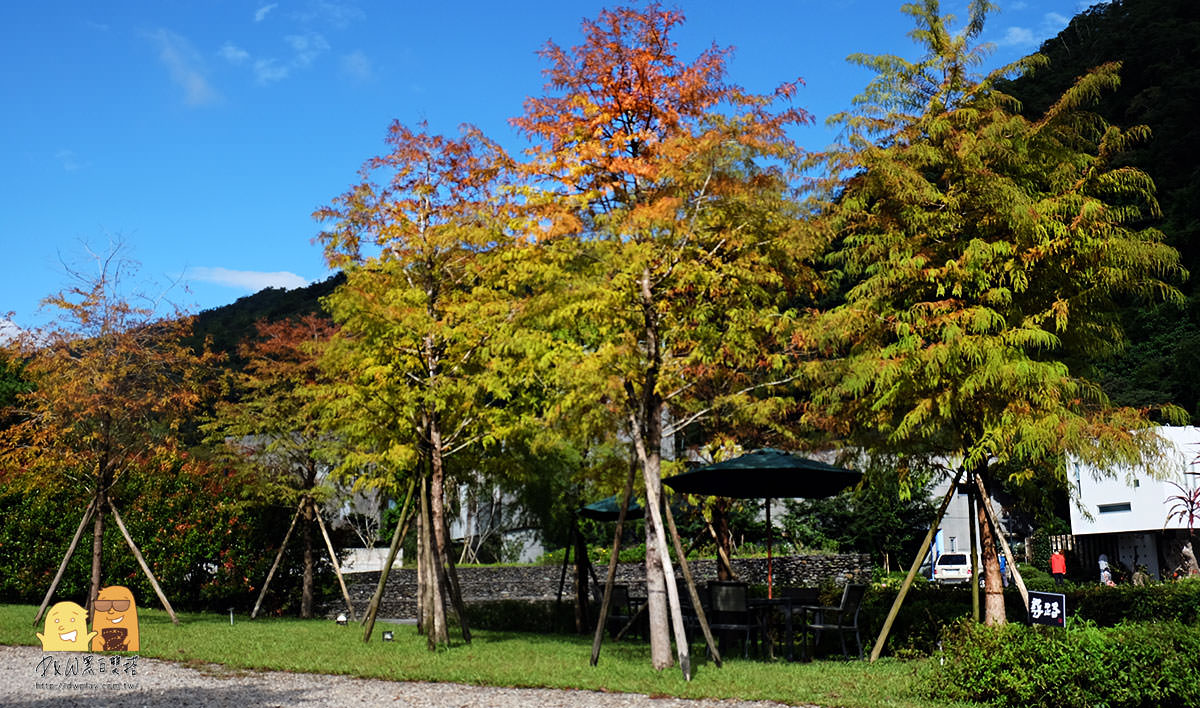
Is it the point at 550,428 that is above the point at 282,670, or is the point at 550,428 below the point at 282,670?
above

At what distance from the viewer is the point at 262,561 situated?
2267cm

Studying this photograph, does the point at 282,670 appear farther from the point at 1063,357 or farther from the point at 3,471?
the point at 3,471

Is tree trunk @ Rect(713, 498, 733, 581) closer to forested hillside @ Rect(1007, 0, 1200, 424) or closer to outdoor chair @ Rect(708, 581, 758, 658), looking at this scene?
outdoor chair @ Rect(708, 581, 758, 658)

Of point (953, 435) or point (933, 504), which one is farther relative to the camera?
point (933, 504)

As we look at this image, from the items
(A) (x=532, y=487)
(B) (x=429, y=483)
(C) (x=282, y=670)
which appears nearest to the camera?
(C) (x=282, y=670)

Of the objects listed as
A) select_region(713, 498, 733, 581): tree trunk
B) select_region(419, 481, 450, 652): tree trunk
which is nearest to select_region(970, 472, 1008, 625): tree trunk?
select_region(713, 498, 733, 581): tree trunk

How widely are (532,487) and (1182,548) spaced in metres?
19.3

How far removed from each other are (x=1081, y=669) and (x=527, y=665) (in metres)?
5.75

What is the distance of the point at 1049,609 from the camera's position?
863 cm

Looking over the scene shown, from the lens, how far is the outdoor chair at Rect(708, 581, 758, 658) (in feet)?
37.9

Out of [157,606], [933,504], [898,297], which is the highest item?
[898,297]

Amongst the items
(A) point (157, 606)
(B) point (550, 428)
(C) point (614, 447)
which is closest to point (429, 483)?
(B) point (550, 428)

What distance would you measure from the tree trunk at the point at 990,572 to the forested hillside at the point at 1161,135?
26.1 metres

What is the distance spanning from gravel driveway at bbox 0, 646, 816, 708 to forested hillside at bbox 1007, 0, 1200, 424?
31676 millimetres
